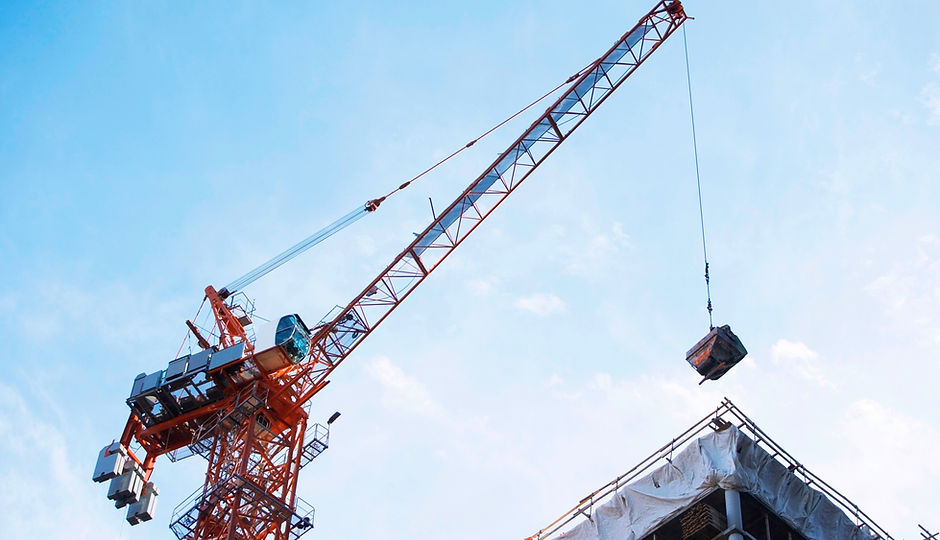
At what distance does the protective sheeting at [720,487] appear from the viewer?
33312 mm

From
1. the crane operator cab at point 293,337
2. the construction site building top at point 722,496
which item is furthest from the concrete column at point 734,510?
the crane operator cab at point 293,337

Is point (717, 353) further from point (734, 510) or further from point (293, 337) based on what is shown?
point (293, 337)

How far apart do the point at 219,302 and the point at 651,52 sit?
101 feet

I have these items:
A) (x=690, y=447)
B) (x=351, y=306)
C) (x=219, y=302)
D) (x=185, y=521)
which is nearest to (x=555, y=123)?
(x=351, y=306)

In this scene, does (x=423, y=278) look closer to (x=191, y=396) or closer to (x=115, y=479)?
Answer: (x=191, y=396)

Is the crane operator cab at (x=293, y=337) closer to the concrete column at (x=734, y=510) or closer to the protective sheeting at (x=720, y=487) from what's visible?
the protective sheeting at (x=720, y=487)

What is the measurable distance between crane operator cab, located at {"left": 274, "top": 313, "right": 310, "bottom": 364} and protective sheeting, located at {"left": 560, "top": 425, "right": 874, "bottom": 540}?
25.4 m

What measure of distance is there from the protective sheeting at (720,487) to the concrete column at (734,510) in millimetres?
228

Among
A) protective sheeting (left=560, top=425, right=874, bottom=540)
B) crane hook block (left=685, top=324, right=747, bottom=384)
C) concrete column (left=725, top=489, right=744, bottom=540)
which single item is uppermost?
crane hook block (left=685, top=324, right=747, bottom=384)

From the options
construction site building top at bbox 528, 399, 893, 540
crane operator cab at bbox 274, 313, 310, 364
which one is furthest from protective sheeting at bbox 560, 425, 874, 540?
crane operator cab at bbox 274, 313, 310, 364

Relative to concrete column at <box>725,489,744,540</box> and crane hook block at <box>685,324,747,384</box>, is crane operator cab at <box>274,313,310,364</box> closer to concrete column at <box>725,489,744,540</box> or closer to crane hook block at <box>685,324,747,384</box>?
crane hook block at <box>685,324,747,384</box>

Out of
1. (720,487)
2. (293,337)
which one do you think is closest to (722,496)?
(720,487)

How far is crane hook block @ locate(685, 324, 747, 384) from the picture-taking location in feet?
135

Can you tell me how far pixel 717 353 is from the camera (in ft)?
Answer: 135
